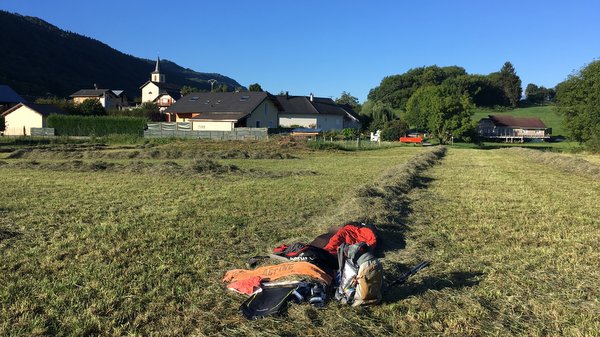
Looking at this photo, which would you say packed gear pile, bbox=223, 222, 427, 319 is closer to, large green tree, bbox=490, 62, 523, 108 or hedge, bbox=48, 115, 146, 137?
hedge, bbox=48, 115, 146, 137

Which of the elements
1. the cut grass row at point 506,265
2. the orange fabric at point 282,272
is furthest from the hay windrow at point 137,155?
the orange fabric at point 282,272

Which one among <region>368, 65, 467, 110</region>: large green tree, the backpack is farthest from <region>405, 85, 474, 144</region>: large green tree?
<region>368, 65, 467, 110</region>: large green tree

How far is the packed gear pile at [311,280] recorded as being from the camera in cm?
407

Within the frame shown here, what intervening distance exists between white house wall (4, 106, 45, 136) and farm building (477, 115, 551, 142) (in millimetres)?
76260

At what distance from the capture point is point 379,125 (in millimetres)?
68625

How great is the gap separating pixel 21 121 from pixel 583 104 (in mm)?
60474

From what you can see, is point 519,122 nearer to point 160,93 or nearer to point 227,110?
point 227,110

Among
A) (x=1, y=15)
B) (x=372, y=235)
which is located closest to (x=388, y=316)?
(x=372, y=235)

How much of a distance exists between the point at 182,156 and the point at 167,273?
2188 centimetres

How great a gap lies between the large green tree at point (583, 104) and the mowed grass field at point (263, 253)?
28539mm

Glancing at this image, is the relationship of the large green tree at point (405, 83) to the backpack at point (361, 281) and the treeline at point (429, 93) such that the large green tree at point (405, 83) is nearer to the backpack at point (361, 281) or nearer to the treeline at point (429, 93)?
the treeline at point (429, 93)

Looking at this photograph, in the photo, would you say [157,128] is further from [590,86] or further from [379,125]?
[590,86]

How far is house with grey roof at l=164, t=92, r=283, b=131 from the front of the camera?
4875 cm

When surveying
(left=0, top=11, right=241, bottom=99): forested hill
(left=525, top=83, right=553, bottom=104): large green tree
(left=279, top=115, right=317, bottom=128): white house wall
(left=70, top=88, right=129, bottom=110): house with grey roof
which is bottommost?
(left=279, top=115, right=317, bottom=128): white house wall
